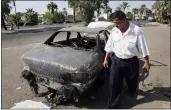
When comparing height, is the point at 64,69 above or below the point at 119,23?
below

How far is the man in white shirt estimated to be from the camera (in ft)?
16.5

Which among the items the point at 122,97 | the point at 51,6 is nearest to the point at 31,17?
the point at 51,6

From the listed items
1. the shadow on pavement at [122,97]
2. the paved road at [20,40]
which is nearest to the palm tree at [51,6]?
the paved road at [20,40]

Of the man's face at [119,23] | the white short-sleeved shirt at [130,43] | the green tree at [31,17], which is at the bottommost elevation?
the green tree at [31,17]

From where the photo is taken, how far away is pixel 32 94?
235 inches

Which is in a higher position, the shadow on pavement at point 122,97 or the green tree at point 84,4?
the green tree at point 84,4

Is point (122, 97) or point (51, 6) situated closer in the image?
point (122, 97)

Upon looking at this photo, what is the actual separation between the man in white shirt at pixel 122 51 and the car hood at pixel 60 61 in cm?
34

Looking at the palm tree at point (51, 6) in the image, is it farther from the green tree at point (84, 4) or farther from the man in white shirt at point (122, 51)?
the man in white shirt at point (122, 51)

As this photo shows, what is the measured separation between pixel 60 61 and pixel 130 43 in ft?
4.30

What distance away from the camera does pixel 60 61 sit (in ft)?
17.1

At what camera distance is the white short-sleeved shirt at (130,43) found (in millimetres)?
5020

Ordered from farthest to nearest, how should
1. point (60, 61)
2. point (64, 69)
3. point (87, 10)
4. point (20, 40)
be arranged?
1. point (87, 10)
2. point (20, 40)
3. point (60, 61)
4. point (64, 69)

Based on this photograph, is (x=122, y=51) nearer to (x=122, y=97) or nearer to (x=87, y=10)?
(x=122, y=97)
